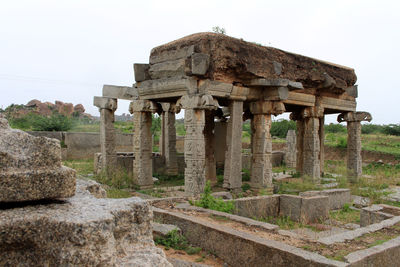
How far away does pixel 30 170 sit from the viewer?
1.97 meters

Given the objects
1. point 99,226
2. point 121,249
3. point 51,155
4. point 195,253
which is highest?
point 51,155

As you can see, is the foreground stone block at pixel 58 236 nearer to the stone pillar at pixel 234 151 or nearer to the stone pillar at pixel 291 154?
the stone pillar at pixel 234 151

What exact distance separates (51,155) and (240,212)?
520 cm

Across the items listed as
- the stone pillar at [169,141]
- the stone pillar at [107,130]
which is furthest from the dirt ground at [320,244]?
the stone pillar at [169,141]

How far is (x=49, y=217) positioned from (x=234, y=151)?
27.9 feet

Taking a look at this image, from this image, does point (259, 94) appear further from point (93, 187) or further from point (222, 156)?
point (93, 187)

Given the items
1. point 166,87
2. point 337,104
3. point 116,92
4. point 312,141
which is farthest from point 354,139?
point 116,92

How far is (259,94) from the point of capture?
11.0 meters

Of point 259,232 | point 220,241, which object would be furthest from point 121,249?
point 259,232

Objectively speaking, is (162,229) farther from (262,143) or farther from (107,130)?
(107,130)

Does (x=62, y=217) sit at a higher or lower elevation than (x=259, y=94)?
lower

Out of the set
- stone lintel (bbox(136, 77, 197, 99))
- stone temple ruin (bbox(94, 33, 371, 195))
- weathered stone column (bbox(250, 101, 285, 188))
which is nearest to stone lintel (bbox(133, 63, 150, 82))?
stone temple ruin (bbox(94, 33, 371, 195))

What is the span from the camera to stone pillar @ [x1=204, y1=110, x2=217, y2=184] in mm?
Answer: 12617

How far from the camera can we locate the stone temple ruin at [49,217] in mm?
1802
